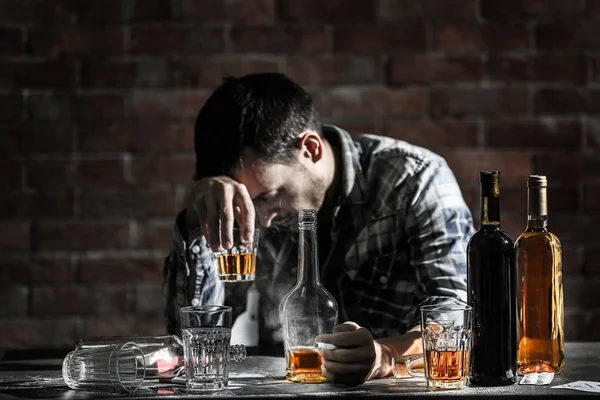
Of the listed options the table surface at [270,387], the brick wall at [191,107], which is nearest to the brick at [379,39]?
the brick wall at [191,107]

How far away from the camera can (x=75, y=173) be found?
2611 millimetres

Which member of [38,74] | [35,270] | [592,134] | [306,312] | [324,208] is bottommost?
[306,312]

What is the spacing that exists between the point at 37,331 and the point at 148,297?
299 millimetres

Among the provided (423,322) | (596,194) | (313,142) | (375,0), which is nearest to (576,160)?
(596,194)

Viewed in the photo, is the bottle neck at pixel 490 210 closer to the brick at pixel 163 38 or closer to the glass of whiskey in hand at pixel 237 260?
the glass of whiskey in hand at pixel 237 260

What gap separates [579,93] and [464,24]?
35 cm

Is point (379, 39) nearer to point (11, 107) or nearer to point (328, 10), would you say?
point (328, 10)

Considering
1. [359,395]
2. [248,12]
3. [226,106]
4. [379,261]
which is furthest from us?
[248,12]

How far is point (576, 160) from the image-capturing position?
2650mm

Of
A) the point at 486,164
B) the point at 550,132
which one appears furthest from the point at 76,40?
the point at 550,132

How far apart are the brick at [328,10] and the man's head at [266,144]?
510mm

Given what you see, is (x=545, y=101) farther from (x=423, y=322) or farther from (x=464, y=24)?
(x=423, y=322)

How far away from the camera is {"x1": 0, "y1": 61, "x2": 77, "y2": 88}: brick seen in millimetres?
2602

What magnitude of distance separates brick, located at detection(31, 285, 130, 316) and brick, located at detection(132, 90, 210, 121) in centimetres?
46
